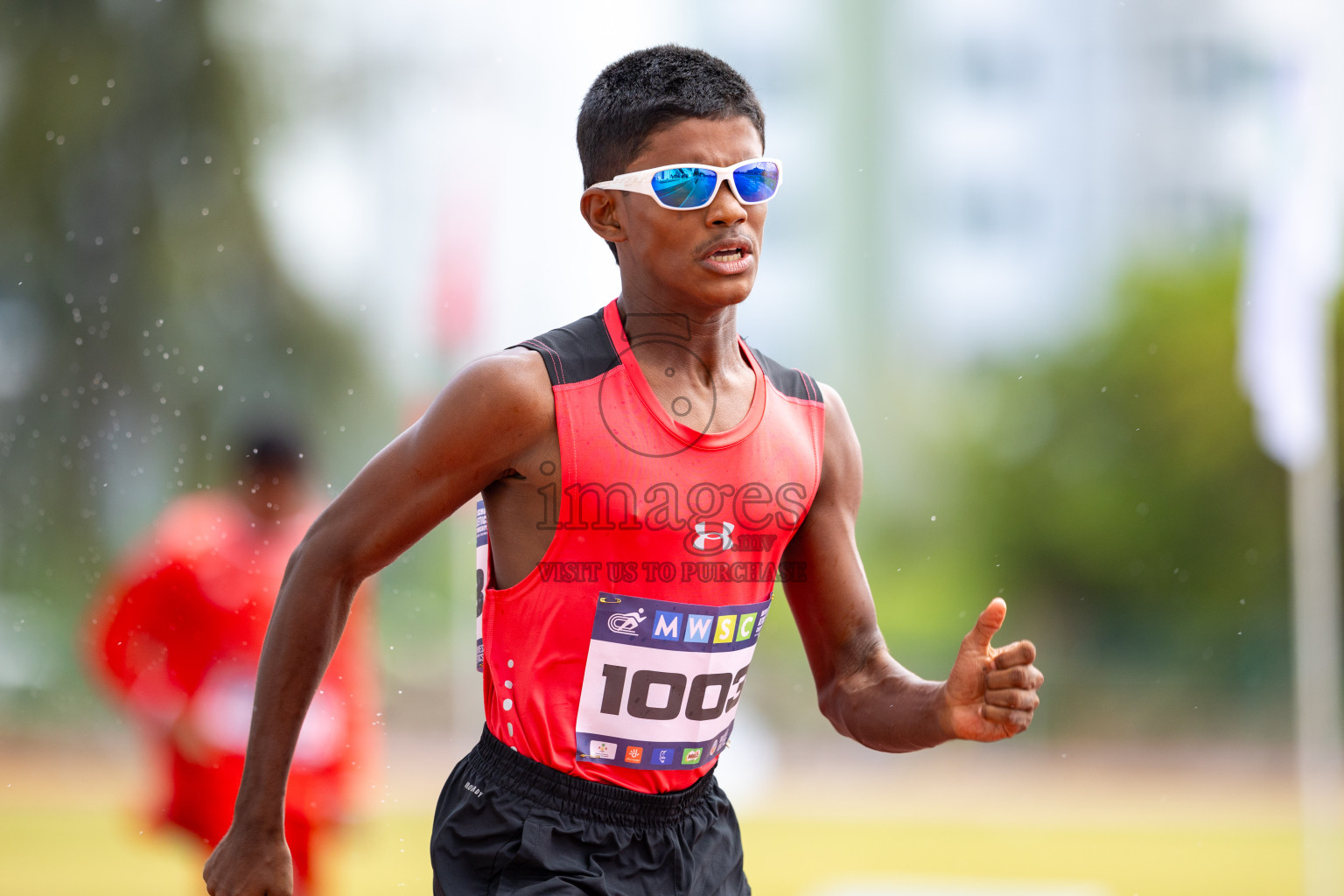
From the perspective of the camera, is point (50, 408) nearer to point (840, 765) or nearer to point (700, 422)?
point (700, 422)

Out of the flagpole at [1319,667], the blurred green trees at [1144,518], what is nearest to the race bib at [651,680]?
the flagpole at [1319,667]

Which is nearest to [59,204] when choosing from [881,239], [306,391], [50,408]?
[50,408]

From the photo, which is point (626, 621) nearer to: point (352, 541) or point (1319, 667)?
point (352, 541)

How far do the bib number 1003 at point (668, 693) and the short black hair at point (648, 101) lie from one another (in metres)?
0.89

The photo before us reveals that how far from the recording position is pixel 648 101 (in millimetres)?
2355

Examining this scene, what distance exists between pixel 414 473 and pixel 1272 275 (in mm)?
9099

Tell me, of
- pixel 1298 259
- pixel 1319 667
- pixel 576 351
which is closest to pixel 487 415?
pixel 576 351

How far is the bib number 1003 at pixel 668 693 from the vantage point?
7.30ft

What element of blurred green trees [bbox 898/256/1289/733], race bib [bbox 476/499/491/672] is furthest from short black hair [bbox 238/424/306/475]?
blurred green trees [bbox 898/256/1289/733]

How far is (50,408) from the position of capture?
11.0 m

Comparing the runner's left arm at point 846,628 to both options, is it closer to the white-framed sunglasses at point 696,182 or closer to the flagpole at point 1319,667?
the white-framed sunglasses at point 696,182

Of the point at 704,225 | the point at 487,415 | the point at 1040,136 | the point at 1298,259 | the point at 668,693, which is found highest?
the point at 1040,136

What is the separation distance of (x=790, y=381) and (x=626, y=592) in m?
0.55

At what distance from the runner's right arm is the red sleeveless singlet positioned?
0.09 metres
